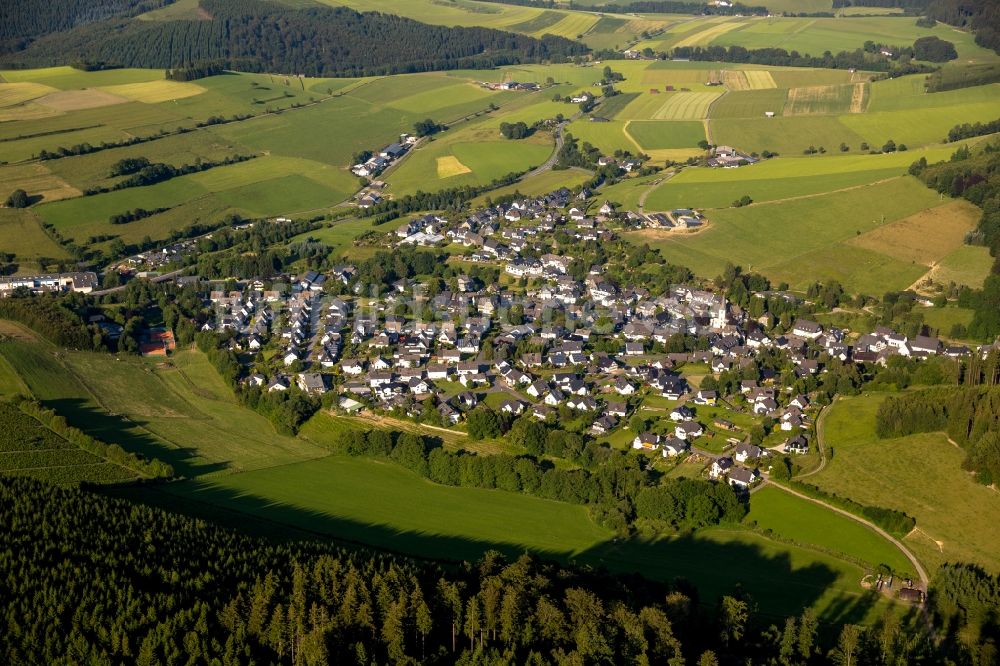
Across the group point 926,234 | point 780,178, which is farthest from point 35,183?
point 926,234

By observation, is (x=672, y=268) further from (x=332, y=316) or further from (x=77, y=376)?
(x=77, y=376)

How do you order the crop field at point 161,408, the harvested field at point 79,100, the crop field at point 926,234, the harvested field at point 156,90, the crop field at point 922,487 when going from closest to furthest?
1. the crop field at point 922,487
2. the crop field at point 161,408
3. the crop field at point 926,234
4. the harvested field at point 79,100
5. the harvested field at point 156,90

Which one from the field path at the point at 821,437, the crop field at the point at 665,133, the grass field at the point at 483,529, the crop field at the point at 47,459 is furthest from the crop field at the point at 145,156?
the field path at the point at 821,437

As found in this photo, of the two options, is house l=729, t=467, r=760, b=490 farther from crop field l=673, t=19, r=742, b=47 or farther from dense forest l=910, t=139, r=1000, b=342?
crop field l=673, t=19, r=742, b=47

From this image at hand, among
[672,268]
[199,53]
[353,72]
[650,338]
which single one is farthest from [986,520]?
[199,53]

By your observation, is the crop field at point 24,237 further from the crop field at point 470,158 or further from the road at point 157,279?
the crop field at point 470,158

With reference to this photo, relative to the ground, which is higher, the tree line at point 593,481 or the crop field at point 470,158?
the crop field at point 470,158

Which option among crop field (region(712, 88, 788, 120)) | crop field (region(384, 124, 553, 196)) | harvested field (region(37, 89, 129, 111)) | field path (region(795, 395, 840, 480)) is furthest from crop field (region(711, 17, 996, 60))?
field path (region(795, 395, 840, 480))

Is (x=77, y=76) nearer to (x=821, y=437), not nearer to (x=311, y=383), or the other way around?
(x=311, y=383)
